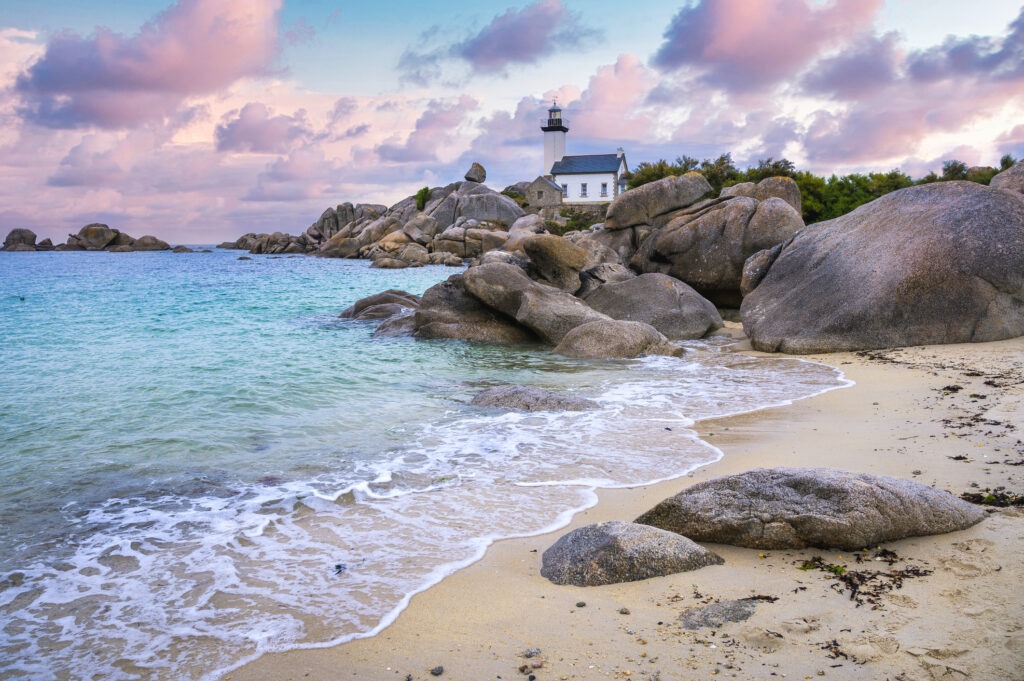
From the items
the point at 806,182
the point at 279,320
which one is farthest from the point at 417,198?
the point at 279,320

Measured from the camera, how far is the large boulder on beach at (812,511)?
4.33 meters

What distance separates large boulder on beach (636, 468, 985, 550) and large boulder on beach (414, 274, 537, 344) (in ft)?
37.5

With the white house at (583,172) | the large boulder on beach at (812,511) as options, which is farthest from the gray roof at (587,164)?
the large boulder on beach at (812,511)

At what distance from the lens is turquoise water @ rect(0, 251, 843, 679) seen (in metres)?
4.19

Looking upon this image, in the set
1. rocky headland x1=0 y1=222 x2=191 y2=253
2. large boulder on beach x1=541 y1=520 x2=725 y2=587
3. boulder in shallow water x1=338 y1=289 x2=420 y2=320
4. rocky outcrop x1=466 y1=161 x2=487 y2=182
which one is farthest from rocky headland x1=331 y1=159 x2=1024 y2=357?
rocky headland x1=0 y1=222 x2=191 y2=253

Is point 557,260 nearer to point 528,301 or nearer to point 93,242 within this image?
point 528,301

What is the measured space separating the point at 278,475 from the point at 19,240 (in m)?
129

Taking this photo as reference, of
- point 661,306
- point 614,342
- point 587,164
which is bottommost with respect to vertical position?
point 614,342

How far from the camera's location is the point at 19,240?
11081 centimetres

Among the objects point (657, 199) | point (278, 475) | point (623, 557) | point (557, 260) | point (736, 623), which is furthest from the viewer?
point (657, 199)

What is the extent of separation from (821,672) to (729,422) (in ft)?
18.4

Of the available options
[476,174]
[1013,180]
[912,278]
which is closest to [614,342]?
[912,278]

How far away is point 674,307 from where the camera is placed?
1675cm

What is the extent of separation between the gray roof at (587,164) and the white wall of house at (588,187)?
1.46 ft
